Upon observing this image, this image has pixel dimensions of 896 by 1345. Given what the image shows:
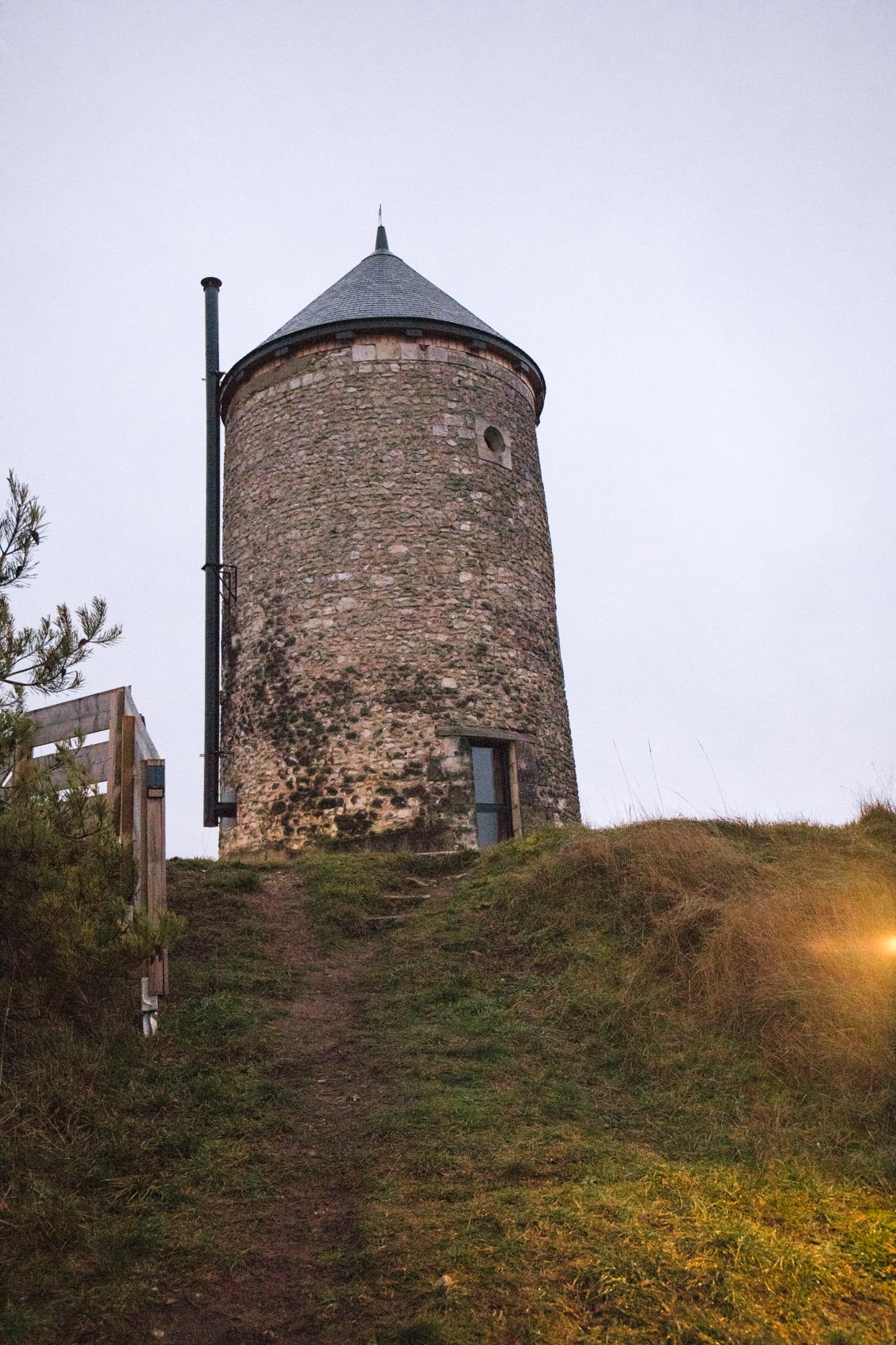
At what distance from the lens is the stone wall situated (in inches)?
541

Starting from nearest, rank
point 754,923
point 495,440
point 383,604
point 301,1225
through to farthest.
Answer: point 301,1225
point 754,923
point 383,604
point 495,440

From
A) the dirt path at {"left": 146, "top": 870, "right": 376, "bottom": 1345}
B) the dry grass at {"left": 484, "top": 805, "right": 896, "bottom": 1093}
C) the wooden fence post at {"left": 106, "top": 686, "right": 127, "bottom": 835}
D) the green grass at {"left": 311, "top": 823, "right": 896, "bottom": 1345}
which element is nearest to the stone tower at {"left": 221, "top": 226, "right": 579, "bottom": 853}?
the dry grass at {"left": 484, "top": 805, "right": 896, "bottom": 1093}

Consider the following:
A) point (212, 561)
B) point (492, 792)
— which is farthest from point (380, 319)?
point (492, 792)

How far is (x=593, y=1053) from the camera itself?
6336 millimetres

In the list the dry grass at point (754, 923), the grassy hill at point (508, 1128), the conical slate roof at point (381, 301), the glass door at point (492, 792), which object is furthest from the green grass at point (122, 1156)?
the conical slate roof at point (381, 301)

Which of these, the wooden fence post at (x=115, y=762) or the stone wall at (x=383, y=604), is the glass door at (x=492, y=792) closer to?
the stone wall at (x=383, y=604)

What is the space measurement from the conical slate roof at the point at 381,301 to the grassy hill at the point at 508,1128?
9.76m

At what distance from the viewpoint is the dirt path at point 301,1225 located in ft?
11.9

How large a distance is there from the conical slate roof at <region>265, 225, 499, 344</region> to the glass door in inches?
261

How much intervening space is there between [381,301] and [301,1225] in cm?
1426

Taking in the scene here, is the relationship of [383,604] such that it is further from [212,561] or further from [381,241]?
[381,241]

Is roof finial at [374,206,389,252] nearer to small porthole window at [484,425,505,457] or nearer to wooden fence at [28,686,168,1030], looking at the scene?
small porthole window at [484,425,505,457]

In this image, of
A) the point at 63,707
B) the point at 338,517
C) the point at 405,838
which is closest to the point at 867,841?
the point at 405,838

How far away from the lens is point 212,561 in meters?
16.1
